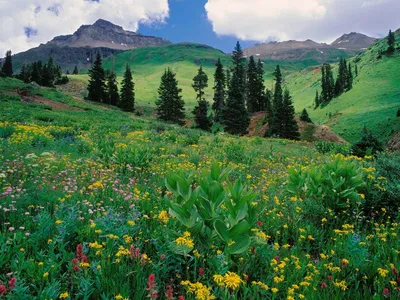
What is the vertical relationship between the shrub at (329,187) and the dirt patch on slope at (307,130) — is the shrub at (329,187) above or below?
above

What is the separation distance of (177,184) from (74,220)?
4.65 feet

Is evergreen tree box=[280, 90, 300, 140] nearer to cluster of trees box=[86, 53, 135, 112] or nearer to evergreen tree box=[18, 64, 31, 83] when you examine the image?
cluster of trees box=[86, 53, 135, 112]

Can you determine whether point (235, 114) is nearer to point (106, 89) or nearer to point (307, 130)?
point (307, 130)

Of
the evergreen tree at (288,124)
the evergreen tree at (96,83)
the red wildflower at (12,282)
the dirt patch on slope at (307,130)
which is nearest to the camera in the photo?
the red wildflower at (12,282)

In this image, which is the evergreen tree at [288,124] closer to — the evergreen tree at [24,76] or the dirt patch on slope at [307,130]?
the dirt patch on slope at [307,130]


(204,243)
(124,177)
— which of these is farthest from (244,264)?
(124,177)

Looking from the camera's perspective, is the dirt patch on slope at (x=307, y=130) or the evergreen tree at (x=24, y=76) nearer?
the dirt patch on slope at (x=307, y=130)

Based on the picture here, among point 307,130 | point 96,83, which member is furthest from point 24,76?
point 307,130

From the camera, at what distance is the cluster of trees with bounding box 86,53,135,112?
73.8 metres

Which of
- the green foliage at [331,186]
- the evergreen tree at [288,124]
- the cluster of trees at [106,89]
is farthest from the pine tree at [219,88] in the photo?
the green foliage at [331,186]

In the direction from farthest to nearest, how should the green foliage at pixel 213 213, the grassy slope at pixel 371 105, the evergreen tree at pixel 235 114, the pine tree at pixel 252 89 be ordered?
1. the pine tree at pixel 252 89
2. the grassy slope at pixel 371 105
3. the evergreen tree at pixel 235 114
4. the green foliage at pixel 213 213

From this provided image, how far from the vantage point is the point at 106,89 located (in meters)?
78.1

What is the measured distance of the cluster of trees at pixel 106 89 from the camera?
73750mm

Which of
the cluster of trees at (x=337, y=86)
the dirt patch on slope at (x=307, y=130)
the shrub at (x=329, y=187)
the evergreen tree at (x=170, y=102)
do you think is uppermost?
the cluster of trees at (x=337, y=86)
